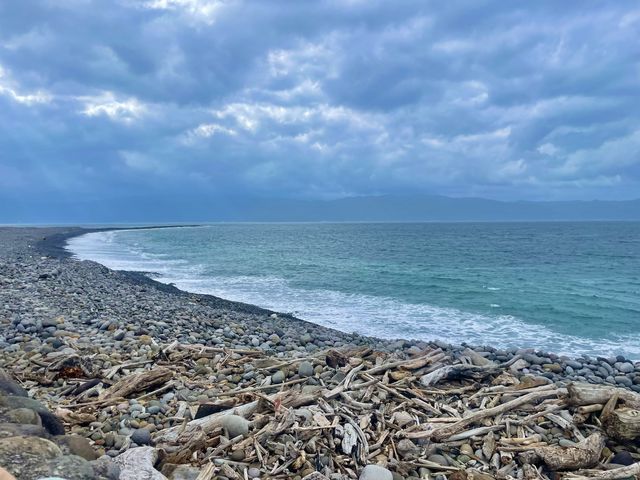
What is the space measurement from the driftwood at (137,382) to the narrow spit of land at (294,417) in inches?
0.6

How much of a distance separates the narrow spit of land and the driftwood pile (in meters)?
0.02

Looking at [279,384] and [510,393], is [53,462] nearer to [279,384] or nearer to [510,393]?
[279,384]

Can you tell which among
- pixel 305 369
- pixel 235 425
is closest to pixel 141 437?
pixel 235 425

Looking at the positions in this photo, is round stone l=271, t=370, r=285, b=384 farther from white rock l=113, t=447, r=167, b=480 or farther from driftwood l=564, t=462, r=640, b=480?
driftwood l=564, t=462, r=640, b=480

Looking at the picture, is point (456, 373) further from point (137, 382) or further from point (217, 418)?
point (137, 382)

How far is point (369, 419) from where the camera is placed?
16.9ft

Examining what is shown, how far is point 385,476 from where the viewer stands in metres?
4.13

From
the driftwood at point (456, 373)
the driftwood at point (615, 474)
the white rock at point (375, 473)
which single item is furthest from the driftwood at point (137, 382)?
the driftwood at point (615, 474)

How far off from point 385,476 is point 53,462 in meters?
2.74

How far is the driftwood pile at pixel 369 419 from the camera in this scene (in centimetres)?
439

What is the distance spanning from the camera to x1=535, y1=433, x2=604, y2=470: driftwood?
14.6 feet

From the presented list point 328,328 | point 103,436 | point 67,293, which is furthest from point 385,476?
point 67,293

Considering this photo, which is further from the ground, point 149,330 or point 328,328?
point 149,330

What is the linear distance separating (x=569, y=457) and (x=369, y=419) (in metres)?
2.04
